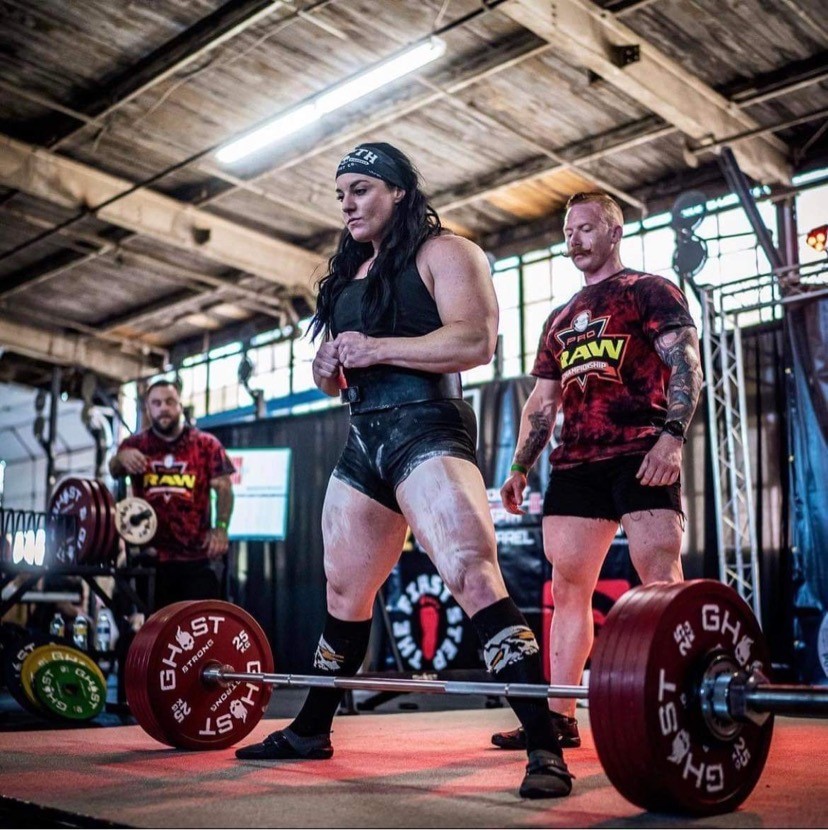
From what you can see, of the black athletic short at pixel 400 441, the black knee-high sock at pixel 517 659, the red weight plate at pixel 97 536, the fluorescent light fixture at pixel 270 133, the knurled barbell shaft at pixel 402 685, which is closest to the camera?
the knurled barbell shaft at pixel 402 685

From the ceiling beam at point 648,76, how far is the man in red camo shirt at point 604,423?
415 cm

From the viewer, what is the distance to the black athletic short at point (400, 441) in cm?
213

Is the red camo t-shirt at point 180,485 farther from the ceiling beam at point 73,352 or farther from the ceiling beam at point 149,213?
the ceiling beam at point 73,352

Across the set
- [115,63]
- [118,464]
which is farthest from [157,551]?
[115,63]

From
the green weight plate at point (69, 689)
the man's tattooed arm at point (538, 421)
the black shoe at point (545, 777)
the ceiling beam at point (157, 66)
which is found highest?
the ceiling beam at point (157, 66)

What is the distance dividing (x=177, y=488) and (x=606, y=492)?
2883mm

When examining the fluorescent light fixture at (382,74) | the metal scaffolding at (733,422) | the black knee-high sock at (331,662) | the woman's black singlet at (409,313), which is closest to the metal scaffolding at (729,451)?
the metal scaffolding at (733,422)

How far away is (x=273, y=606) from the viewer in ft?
28.1

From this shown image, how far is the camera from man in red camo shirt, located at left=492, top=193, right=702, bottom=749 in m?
2.52

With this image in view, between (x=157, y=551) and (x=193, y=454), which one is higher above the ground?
(x=193, y=454)

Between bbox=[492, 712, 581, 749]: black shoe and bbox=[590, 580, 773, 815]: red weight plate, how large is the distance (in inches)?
38.9

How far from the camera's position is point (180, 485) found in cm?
500

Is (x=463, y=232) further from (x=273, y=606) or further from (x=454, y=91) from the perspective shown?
(x=273, y=606)

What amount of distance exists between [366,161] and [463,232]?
8.68 m
